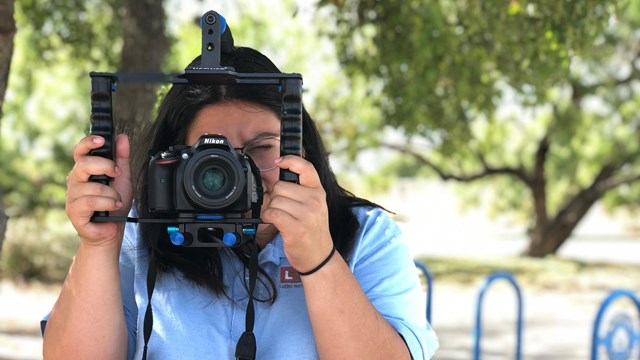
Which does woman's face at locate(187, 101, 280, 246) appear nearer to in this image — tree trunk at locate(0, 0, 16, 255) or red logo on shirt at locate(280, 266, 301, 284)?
red logo on shirt at locate(280, 266, 301, 284)

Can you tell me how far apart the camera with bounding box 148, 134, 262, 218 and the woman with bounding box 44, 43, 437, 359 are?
7 cm

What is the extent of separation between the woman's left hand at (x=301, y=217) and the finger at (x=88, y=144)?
38 centimetres

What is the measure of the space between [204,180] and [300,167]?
0.22m

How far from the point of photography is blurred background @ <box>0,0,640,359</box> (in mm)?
5773

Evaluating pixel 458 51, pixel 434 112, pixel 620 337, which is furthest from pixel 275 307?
pixel 434 112

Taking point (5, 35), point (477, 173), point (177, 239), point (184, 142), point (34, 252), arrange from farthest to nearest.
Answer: point (477, 173) → point (34, 252) → point (5, 35) → point (184, 142) → point (177, 239)

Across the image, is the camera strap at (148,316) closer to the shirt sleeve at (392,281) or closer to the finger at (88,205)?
the finger at (88,205)

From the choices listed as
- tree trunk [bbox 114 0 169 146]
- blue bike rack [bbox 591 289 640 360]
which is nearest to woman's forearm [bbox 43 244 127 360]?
blue bike rack [bbox 591 289 640 360]

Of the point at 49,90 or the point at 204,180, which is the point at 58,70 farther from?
the point at 204,180

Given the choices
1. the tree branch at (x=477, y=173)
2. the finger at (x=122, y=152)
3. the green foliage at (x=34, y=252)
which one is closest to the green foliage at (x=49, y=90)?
the green foliage at (x=34, y=252)

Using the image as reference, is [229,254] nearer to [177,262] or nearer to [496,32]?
[177,262]

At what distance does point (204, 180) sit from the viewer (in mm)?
1773

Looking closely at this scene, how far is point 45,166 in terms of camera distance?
44.4 ft

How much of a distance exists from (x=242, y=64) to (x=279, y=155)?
250 mm
